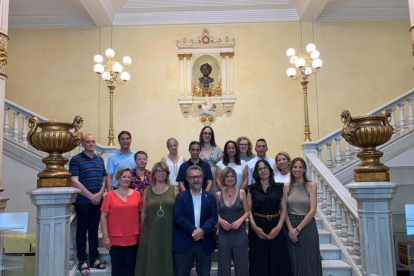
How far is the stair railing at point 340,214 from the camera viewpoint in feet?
14.5

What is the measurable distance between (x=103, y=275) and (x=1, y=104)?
266 cm

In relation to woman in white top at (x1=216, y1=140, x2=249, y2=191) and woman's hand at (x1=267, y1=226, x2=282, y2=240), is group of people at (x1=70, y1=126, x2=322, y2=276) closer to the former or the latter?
woman's hand at (x1=267, y1=226, x2=282, y2=240)

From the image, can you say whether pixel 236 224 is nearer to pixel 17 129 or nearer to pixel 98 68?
pixel 17 129

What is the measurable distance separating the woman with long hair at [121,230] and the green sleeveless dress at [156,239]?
0.10 metres

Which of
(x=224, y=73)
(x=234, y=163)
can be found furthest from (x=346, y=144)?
(x=224, y=73)

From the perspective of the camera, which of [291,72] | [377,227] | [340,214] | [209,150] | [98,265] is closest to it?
[377,227]

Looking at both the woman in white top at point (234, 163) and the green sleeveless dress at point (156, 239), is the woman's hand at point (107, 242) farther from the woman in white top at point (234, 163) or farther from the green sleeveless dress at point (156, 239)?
the woman in white top at point (234, 163)

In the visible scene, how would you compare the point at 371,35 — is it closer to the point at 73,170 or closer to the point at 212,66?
the point at 212,66

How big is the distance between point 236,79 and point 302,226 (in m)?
6.39

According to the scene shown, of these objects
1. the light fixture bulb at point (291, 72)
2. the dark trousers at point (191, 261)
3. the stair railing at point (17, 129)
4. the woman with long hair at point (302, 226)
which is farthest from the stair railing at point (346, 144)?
the stair railing at point (17, 129)

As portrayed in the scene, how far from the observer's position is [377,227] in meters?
3.83

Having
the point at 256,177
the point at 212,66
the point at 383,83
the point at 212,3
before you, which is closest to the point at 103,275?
the point at 256,177

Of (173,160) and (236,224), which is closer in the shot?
(236,224)

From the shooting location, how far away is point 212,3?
9648 mm
